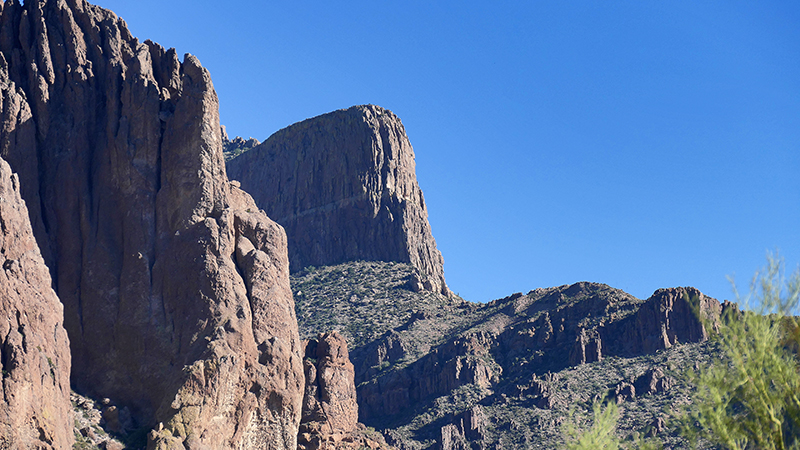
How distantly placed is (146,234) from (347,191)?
109220mm

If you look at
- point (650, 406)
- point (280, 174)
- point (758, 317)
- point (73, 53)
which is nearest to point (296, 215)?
point (280, 174)

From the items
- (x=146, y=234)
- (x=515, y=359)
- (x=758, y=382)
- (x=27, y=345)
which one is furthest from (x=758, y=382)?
(x=515, y=359)

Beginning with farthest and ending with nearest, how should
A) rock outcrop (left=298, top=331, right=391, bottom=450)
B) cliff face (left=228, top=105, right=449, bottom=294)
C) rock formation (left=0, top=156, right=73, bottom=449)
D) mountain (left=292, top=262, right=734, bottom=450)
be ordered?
cliff face (left=228, top=105, right=449, bottom=294) < mountain (left=292, top=262, right=734, bottom=450) < rock outcrop (left=298, top=331, right=391, bottom=450) < rock formation (left=0, top=156, right=73, bottom=449)

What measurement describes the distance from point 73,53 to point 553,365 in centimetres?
7274

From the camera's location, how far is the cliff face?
561 feet

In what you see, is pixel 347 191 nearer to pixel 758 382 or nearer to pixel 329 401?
pixel 329 401

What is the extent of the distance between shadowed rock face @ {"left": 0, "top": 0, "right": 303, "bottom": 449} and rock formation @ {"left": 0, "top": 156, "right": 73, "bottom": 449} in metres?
7.15

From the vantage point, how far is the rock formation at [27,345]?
5225 centimetres

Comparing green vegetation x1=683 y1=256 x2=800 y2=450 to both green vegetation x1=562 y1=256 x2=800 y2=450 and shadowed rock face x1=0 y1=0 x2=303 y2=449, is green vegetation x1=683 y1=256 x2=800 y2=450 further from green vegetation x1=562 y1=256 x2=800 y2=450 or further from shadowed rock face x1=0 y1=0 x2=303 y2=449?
shadowed rock face x1=0 y1=0 x2=303 y2=449

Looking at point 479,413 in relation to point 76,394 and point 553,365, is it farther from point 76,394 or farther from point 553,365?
point 76,394

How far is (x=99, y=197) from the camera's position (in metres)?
70.1

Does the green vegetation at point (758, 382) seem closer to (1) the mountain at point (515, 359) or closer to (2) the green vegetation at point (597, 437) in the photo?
(2) the green vegetation at point (597, 437)

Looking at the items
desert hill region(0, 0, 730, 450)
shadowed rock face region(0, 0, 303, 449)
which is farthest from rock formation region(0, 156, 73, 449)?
shadowed rock face region(0, 0, 303, 449)

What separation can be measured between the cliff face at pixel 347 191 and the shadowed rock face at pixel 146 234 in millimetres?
90809
